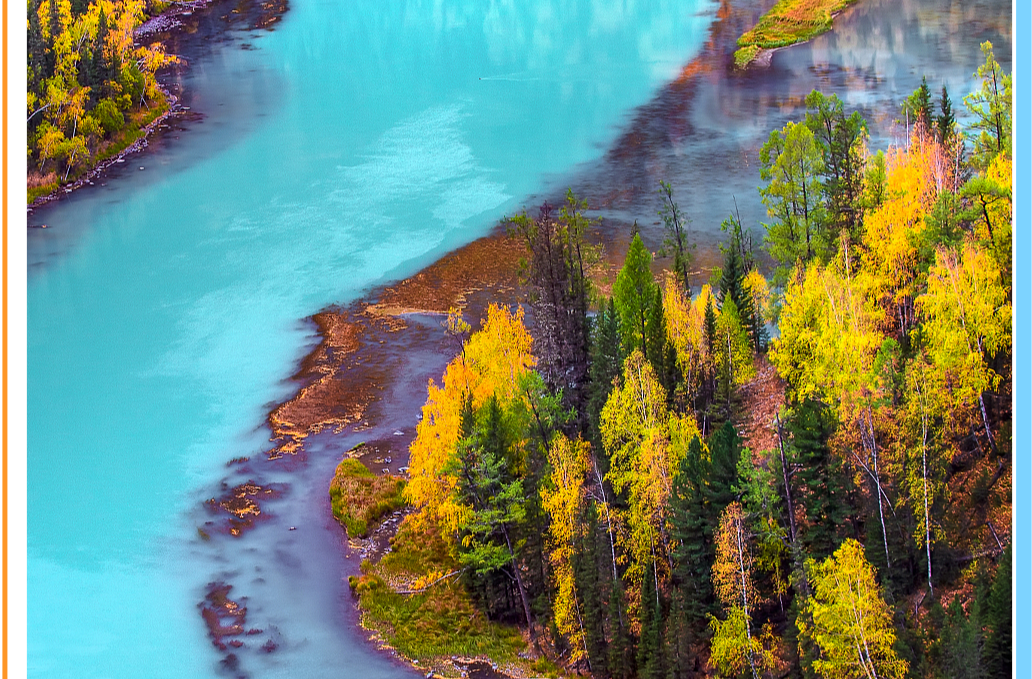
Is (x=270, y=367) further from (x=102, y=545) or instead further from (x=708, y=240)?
(x=708, y=240)

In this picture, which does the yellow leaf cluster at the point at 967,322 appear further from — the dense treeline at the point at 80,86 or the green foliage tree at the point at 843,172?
the dense treeline at the point at 80,86

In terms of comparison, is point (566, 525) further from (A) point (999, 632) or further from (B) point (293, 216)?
(B) point (293, 216)

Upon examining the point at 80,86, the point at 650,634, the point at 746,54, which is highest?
the point at 746,54

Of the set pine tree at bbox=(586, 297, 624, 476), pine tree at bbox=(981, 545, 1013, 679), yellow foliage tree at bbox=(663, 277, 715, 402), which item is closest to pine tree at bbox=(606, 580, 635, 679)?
pine tree at bbox=(586, 297, 624, 476)

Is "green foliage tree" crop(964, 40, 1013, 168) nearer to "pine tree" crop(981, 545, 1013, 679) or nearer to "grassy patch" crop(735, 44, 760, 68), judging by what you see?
"pine tree" crop(981, 545, 1013, 679)

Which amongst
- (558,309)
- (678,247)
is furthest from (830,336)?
(678,247)

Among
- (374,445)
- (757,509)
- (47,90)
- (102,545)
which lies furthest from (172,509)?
(47,90)
